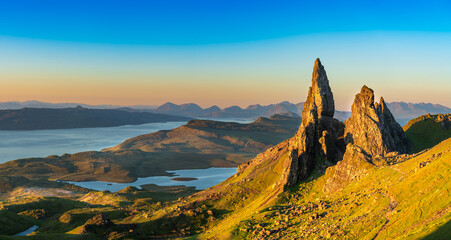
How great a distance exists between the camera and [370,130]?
84375 millimetres

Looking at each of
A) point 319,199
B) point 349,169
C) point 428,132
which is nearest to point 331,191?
point 349,169

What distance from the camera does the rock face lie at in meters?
74.7

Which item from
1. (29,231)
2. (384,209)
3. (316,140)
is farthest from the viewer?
(29,231)

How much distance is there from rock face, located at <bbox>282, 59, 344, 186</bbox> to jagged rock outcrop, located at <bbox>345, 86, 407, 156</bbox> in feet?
15.4

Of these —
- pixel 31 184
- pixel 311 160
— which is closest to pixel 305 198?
pixel 311 160

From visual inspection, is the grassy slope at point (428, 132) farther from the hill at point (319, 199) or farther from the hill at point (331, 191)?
the hill at point (331, 191)

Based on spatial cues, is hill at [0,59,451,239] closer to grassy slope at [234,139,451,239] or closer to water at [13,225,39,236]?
grassy slope at [234,139,451,239]

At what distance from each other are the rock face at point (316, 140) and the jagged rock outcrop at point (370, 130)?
184 inches

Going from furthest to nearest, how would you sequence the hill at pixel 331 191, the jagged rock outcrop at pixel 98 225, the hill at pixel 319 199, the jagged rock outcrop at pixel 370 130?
the jagged rock outcrop at pixel 370 130, the jagged rock outcrop at pixel 98 225, the hill at pixel 319 199, the hill at pixel 331 191

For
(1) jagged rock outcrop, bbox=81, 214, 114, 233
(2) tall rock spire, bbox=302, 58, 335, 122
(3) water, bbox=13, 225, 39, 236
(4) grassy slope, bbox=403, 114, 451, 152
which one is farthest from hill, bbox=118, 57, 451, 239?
(3) water, bbox=13, 225, 39, 236

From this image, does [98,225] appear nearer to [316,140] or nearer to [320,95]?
[316,140]

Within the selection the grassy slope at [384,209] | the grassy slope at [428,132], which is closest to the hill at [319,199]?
the grassy slope at [384,209]

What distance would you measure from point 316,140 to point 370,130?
1561cm

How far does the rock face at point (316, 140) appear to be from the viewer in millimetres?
74688
